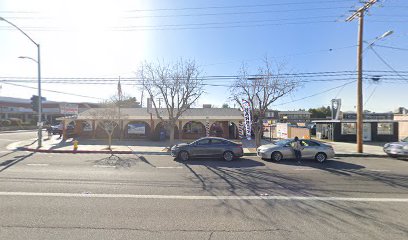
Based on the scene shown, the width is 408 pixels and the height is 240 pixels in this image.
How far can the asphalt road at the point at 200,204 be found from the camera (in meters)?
4.87

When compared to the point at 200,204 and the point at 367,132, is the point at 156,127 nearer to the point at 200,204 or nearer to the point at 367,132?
the point at 367,132

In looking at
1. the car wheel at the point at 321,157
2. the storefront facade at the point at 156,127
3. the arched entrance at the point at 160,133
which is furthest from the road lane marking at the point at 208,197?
the storefront facade at the point at 156,127

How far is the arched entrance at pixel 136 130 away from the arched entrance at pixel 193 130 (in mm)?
3970

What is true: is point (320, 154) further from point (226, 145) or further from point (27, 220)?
point (27, 220)

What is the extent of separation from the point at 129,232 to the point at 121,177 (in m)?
5.17

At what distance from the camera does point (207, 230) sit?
4.92m


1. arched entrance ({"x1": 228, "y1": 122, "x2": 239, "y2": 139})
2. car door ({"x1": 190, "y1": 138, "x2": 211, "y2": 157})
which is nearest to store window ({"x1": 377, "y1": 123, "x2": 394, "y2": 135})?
arched entrance ({"x1": 228, "y1": 122, "x2": 239, "y2": 139})

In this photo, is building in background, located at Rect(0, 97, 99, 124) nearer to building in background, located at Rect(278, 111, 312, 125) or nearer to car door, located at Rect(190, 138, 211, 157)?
building in background, located at Rect(278, 111, 312, 125)

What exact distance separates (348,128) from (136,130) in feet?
71.9

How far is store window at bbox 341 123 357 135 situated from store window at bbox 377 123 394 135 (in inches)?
102

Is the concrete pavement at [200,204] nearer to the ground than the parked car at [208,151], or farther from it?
nearer to the ground

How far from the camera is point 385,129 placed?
2625 centimetres

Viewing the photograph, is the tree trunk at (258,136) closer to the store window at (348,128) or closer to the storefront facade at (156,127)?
the storefront facade at (156,127)

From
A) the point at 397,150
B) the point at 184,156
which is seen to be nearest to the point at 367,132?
the point at 397,150
